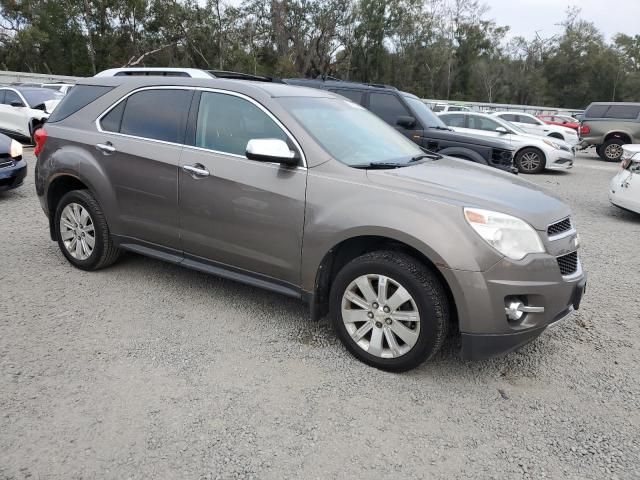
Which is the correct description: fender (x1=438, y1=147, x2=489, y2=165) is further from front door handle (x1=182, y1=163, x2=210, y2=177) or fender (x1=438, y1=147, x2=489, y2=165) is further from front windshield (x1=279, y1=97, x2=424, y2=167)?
front door handle (x1=182, y1=163, x2=210, y2=177)

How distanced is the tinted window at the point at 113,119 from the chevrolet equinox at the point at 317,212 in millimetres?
11

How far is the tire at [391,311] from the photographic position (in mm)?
2988

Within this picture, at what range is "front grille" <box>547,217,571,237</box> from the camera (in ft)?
10.3

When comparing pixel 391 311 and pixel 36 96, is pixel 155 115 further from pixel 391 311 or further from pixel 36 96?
pixel 36 96

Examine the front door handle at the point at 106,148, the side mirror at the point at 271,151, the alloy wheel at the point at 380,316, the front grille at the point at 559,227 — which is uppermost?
the side mirror at the point at 271,151

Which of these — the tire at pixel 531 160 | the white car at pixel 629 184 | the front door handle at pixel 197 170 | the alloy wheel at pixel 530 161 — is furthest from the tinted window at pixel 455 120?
the front door handle at pixel 197 170

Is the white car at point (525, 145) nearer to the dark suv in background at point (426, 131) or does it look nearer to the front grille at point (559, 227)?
the dark suv in background at point (426, 131)

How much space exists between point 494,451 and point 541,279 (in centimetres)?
100

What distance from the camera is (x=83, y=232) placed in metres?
4.58

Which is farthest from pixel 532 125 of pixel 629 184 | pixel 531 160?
pixel 629 184

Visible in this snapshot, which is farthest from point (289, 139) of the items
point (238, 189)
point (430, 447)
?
point (430, 447)

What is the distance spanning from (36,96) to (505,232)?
1478 cm

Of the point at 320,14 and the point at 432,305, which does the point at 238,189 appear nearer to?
→ the point at 432,305

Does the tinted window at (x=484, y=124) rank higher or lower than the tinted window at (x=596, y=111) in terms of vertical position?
lower
